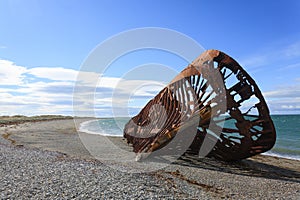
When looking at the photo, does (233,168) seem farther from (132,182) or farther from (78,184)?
(78,184)

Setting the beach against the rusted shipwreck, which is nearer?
the beach

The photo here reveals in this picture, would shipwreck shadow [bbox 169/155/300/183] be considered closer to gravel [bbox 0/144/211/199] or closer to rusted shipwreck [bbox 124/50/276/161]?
rusted shipwreck [bbox 124/50/276/161]

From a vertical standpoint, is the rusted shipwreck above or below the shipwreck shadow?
above

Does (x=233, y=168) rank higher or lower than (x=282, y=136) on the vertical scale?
higher

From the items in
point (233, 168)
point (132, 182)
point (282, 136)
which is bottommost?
point (282, 136)

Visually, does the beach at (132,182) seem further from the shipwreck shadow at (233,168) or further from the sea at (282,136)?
→ the sea at (282,136)

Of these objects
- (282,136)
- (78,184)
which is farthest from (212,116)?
(282,136)

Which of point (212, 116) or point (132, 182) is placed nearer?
point (132, 182)

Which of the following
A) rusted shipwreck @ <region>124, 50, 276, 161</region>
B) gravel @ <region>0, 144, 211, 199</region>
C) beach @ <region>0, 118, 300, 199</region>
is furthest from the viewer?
rusted shipwreck @ <region>124, 50, 276, 161</region>

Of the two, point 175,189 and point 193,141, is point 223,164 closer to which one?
point 193,141

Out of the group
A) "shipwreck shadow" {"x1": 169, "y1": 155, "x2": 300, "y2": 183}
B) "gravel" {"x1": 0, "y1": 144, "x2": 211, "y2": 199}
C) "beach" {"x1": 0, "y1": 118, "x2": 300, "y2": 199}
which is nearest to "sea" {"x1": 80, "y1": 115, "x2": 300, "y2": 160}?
"shipwreck shadow" {"x1": 169, "y1": 155, "x2": 300, "y2": 183}

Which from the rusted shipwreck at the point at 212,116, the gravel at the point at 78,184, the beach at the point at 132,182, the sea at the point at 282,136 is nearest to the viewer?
the gravel at the point at 78,184

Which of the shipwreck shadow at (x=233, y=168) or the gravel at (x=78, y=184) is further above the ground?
the gravel at (x=78, y=184)

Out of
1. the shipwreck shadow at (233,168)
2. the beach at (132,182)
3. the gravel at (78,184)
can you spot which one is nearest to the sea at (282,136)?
the shipwreck shadow at (233,168)
